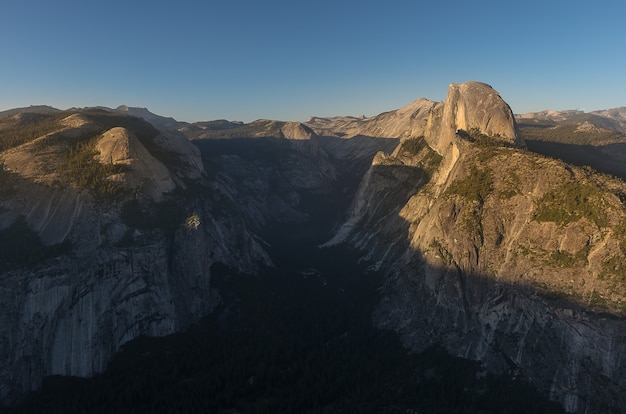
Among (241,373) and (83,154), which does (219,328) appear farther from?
(83,154)

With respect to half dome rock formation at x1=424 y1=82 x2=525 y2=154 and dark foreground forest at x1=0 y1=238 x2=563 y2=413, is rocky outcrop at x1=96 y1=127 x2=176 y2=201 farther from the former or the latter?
half dome rock formation at x1=424 y1=82 x2=525 y2=154

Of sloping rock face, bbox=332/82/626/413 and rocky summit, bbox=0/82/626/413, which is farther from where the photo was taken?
rocky summit, bbox=0/82/626/413

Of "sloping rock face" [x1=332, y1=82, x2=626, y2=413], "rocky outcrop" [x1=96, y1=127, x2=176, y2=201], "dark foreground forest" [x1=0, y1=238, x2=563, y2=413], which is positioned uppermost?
"rocky outcrop" [x1=96, y1=127, x2=176, y2=201]

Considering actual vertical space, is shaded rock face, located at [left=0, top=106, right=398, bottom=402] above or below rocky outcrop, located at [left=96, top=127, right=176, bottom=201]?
below

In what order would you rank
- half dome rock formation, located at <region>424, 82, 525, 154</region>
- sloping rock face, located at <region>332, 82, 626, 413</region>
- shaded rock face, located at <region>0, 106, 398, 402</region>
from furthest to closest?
half dome rock formation, located at <region>424, 82, 525, 154</region>
shaded rock face, located at <region>0, 106, 398, 402</region>
sloping rock face, located at <region>332, 82, 626, 413</region>

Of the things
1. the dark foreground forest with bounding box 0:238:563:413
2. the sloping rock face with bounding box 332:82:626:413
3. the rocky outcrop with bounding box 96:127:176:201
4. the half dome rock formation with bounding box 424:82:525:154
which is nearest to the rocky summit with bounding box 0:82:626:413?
the sloping rock face with bounding box 332:82:626:413

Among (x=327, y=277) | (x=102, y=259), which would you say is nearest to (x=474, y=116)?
(x=327, y=277)

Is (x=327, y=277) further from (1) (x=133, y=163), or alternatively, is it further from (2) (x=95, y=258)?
(2) (x=95, y=258)

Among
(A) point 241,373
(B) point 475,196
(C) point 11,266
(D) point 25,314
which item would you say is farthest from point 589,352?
(C) point 11,266
